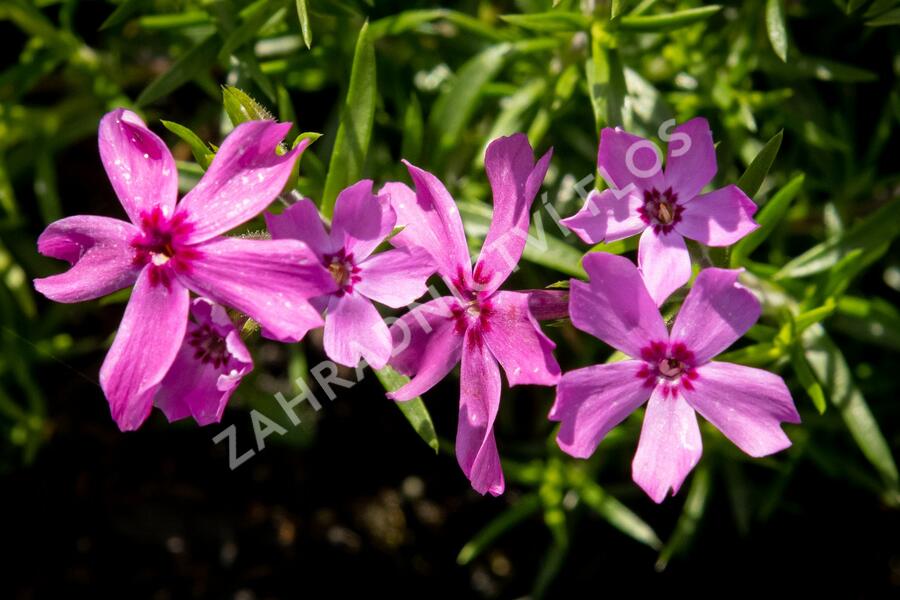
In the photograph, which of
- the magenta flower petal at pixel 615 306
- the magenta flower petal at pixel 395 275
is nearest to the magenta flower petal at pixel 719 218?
the magenta flower petal at pixel 615 306

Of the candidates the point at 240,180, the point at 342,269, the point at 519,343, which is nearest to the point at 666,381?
the point at 519,343

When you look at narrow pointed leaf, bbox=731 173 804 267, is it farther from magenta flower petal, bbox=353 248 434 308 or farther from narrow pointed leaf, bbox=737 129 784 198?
magenta flower petal, bbox=353 248 434 308

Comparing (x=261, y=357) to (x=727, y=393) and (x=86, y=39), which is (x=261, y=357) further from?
(x=727, y=393)

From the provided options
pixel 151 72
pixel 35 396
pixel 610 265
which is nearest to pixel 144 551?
pixel 35 396

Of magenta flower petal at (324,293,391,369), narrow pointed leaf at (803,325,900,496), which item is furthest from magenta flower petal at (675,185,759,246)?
narrow pointed leaf at (803,325,900,496)

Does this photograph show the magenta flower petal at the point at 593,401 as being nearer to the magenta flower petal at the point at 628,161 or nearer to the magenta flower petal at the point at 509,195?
the magenta flower petal at the point at 509,195

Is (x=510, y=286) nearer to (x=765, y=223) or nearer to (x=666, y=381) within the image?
(x=765, y=223)
